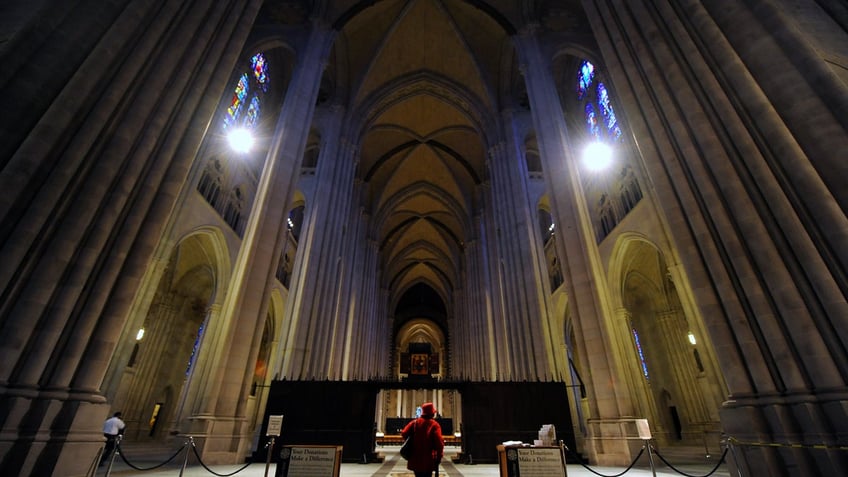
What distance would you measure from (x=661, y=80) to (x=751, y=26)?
1238 mm

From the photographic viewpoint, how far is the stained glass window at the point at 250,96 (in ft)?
43.8

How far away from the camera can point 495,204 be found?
55.4 feet

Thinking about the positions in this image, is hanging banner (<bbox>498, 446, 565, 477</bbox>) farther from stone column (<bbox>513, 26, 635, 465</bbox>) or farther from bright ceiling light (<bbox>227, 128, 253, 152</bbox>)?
bright ceiling light (<bbox>227, 128, 253, 152</bbox>)

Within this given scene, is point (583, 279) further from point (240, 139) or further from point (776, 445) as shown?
point (240, 139)

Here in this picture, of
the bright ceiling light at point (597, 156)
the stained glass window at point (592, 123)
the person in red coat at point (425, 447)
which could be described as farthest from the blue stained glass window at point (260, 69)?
the person in red coat at point (425, 447)

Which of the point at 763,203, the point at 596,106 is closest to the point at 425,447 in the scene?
the point at 763,203

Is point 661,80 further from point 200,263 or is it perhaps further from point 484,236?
point 200,263

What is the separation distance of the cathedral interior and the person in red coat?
3275 mm

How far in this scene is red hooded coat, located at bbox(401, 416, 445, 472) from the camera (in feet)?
12.2

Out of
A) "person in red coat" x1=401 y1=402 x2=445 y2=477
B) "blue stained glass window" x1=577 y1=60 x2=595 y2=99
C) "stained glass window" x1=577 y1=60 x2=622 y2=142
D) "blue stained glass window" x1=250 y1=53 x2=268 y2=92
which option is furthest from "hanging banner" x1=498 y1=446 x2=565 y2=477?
"blue stained glass window" x1=250 y1=53 x2=268 y2=92

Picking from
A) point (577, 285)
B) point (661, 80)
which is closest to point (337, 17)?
point (661, 80)

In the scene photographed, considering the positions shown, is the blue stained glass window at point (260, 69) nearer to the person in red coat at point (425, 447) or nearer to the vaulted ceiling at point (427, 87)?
the vaulted ceiling at point (427, 87)

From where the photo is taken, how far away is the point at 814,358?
3.79 meters

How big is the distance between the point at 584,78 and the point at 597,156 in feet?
12.0
